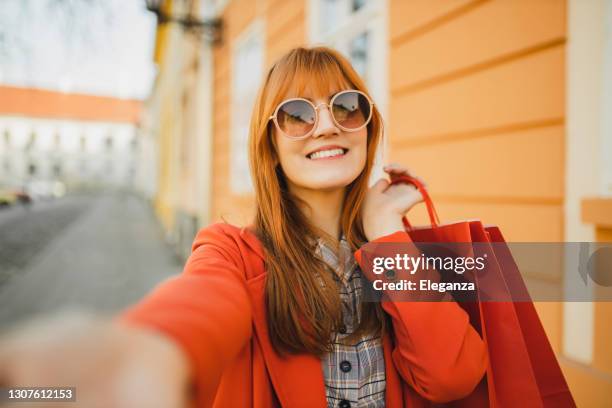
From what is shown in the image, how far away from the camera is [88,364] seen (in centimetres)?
40

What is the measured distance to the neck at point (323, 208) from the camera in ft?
4.25

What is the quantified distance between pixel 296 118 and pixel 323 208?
31 cm

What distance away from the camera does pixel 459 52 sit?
221cm

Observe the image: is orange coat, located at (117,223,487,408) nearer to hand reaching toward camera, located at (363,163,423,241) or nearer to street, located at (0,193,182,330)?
hand reaching toward camera, located at (363,163,423,241)

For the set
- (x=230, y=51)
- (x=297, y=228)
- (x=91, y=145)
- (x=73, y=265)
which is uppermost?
(x=91, y=145)

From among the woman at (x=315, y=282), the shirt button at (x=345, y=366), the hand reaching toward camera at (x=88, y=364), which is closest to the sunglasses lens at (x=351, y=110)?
the woman at (x=315, y=282)

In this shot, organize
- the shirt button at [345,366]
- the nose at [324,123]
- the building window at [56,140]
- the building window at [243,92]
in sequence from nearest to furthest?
the shirt button at [345,366] < the nose at [324,123] < the building window at [243,92] < the building window at [56,140]

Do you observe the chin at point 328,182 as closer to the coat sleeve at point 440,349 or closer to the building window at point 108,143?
the coat sleeve at point 440,349

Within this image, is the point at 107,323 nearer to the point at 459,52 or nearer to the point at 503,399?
the point at 503,399

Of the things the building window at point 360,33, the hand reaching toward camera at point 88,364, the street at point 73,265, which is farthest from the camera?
the street at point 73,265

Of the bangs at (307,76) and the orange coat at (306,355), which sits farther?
the bangs at (307,76)

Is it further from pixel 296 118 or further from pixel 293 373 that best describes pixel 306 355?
pixel 296 118

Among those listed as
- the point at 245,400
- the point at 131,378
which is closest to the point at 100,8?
the point at 245,400

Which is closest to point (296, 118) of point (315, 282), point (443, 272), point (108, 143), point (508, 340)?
point (315, 282)
